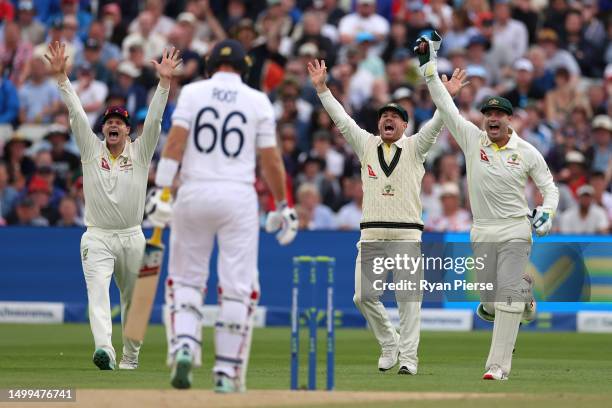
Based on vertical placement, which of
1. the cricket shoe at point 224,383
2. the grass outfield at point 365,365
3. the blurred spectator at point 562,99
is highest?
the blurred spectator at point 562,99

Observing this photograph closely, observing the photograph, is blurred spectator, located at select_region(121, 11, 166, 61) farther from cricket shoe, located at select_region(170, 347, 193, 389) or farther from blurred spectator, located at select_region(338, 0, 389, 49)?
cricket shoe, located at select_region(170, 347, 193, 389)

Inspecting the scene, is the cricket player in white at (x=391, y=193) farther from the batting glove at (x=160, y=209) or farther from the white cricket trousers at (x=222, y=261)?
the batting glove at (x=160, y=209)

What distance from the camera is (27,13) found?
81.9 ft

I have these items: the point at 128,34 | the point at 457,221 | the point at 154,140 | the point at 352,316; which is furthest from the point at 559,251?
the point at 128,34

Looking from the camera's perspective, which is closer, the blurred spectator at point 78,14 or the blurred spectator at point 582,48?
the blurred spectator at point 582,48

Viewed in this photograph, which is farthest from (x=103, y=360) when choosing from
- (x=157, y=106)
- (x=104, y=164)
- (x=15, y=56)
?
(x=15, y=56)

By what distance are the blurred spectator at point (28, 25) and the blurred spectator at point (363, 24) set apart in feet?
17.4

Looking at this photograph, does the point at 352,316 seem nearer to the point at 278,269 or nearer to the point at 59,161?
the point at 278,269

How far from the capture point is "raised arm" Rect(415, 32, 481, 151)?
12914 millimetres

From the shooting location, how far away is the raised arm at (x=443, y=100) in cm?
1291

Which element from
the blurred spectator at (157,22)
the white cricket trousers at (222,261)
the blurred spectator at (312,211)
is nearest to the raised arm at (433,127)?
the white cricket trousers at (222,261)

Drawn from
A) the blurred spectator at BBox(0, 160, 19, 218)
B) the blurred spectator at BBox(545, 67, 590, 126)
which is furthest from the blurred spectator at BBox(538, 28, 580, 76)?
the blurred spectator at BBox(0, 160, 19, 218)

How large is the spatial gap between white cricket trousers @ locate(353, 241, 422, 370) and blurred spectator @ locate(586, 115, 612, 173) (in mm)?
9631

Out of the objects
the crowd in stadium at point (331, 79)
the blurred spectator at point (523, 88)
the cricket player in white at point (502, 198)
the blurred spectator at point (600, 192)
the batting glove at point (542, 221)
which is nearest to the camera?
the batting glove at point (542, 221)
